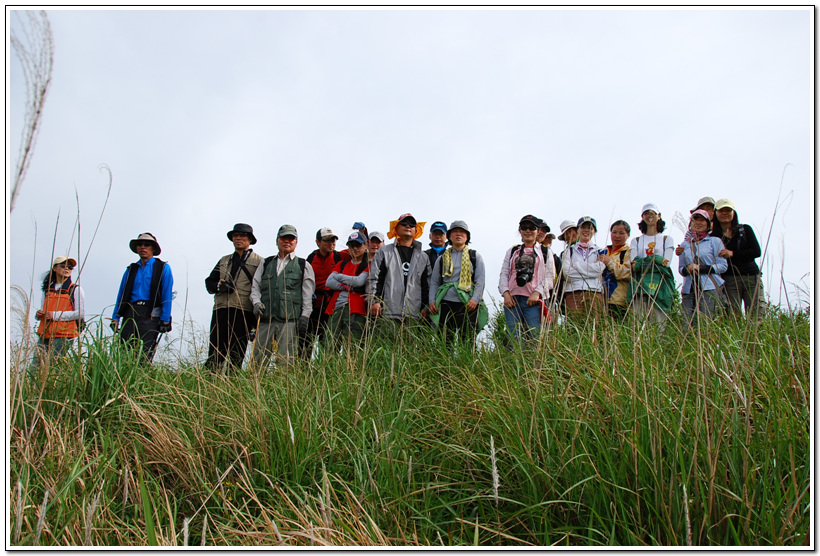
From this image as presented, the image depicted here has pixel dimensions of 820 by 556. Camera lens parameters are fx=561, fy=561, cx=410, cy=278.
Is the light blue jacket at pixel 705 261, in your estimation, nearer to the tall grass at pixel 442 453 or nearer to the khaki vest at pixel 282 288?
the tall grass at pixel 442 453

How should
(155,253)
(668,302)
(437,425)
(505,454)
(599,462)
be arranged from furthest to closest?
1. (155,253)
2. (668,302)
3. (437,425)
4. (505,454)
5. (599,462)

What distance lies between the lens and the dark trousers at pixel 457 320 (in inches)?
199

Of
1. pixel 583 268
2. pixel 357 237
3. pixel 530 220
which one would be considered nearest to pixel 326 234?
pixel 357 237

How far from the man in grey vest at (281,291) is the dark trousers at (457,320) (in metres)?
1.47

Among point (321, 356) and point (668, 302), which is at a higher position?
point (668, 302)

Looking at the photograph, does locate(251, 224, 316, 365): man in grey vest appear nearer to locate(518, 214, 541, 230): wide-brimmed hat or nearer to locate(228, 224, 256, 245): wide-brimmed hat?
locate(228, 224, 256, 245): wide-brimmed hat

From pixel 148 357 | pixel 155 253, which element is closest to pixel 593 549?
pixel 148 357

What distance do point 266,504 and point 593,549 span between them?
1.53 metres

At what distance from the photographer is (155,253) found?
Result: 6.32 m

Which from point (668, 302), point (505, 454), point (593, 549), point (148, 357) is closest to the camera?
point (593, 549)

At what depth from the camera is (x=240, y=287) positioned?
612cm

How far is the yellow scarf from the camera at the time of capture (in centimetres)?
568

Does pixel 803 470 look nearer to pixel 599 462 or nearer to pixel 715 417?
pixel 715 417

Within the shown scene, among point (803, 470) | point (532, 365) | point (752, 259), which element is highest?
point (752, 259)
